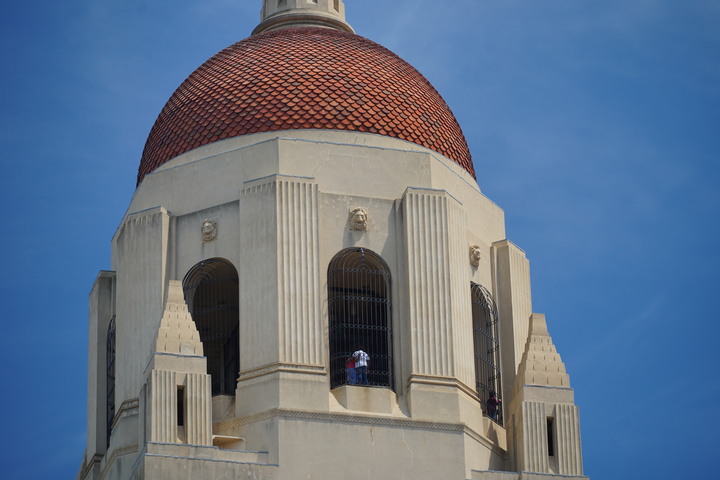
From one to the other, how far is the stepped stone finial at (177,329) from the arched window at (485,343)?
6.46 m

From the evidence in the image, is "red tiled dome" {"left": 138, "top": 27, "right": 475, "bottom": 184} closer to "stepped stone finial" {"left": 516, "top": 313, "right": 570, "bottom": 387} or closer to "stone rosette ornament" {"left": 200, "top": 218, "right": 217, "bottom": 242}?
"stone rosette ornament" {"left": 200, "top": 218, "right": 217, "bottom": 242}

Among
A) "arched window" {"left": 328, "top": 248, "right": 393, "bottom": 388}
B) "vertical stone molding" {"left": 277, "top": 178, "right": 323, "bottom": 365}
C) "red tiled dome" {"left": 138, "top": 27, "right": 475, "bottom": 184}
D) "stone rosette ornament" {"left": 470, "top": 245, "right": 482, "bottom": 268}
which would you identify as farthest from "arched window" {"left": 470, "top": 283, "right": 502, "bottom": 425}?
"vertical stone molding" {"left": 277, "top": 178, "right": 323, "bottom": 365}

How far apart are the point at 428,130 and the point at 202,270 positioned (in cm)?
627

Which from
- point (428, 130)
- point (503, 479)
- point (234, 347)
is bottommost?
point (503, 479)

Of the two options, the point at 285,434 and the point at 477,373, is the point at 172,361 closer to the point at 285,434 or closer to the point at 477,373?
the point at 285,434

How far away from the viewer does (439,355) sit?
53219 millimetres

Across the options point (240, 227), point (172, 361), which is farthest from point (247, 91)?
point (172, 361)

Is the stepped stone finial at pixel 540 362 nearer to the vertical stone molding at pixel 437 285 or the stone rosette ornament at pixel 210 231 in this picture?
the vertical stone molding at pixel 437 285

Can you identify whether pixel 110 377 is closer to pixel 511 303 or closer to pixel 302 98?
pixel 302 98

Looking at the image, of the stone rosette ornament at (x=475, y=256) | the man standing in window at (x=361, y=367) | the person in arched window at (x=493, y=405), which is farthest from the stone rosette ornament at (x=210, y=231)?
the person in arched window at (x=493, y=405)

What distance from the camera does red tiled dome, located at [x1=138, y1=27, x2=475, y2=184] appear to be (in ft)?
184

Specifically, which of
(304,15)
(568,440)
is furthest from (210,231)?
(568,440)

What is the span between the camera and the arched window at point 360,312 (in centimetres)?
5362

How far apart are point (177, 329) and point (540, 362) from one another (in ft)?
25.6
